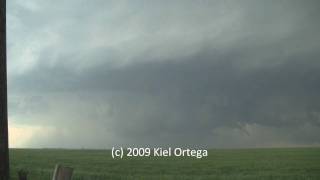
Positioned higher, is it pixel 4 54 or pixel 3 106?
pixel 4 54

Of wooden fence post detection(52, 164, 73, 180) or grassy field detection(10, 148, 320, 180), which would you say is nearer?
wooden fence post detection(52, 164, 73, 180)

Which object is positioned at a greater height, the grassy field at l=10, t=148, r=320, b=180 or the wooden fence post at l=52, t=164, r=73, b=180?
the grassy field at l=10, t=148, r=320, b=180

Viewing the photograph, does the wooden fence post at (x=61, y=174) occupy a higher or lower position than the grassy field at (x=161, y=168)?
lower

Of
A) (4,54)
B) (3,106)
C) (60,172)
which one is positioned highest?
(4,54)

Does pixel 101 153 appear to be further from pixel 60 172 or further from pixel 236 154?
pixel 60 172

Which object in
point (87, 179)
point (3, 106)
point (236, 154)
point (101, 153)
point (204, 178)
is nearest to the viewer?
point (3, 106)

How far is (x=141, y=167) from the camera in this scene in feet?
81.7

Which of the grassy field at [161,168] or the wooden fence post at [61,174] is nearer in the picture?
the wooden fence post at [61,174]

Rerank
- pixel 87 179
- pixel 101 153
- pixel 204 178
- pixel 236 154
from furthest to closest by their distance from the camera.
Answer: pixel 236 154 < pixel 101 153 < pixel 204 178 < pixel 87 179

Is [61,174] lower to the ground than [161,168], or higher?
lower

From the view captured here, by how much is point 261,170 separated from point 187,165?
3217mm

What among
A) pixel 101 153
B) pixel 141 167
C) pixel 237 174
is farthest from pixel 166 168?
pixel 101 153

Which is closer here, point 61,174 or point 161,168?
point 61,174

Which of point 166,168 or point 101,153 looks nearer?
point 166,168
